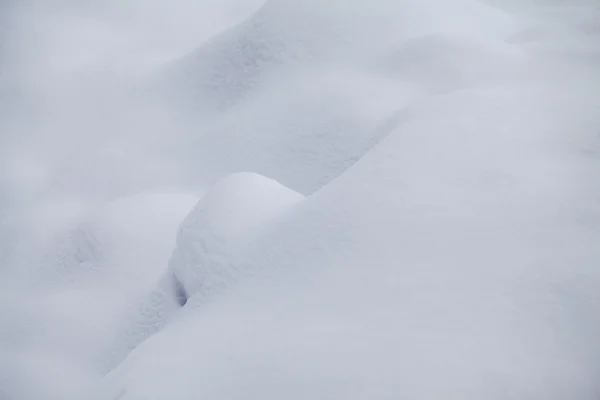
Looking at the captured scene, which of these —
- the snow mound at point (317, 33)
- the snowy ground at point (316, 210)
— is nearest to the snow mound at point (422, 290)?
the snowy ground at point (316, 210)

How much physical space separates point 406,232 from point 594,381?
3.35 ft

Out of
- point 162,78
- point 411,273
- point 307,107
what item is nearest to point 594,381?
point 411,273

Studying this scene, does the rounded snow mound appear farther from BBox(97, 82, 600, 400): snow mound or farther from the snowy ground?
BBox(97, 82, 600, 400): snow mound

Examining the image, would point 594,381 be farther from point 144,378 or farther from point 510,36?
point 510,36

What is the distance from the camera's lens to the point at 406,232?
2418 millimetres

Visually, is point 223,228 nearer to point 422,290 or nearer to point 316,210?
point 316,210

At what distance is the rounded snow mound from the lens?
9.89 ft

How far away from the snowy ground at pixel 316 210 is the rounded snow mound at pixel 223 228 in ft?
0.06

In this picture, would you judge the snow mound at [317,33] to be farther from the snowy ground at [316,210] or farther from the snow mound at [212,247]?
the snow mound at [212,247]

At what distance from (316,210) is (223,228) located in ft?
2.32

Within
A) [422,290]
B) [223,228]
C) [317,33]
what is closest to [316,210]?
[223,228]

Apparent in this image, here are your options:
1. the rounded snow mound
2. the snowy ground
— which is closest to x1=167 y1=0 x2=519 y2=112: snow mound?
the snowy ground

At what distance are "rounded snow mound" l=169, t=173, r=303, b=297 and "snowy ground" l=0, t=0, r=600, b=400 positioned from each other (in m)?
0.02

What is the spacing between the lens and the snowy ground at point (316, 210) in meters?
1.88
